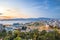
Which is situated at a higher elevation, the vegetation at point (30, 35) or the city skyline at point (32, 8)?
the city skyline at point (32, 8)

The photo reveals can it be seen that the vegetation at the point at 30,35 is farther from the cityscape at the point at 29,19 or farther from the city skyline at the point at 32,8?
the city skyline at the point at 32,8

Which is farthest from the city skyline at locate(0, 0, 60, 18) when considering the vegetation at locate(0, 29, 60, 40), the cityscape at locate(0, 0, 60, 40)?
the vegetation at locate(0, 29, 60, 40)

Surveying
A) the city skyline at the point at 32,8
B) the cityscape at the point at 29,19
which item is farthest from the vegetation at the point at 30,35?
the city skyline at the point at 32,8

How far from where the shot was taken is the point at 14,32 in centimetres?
154

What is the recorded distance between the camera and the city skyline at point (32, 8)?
1567 mm

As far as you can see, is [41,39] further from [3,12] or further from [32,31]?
[3,12]

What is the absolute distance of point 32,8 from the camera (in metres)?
1.58

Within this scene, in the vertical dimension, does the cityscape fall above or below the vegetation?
above

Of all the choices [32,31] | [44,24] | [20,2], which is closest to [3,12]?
[20,2]

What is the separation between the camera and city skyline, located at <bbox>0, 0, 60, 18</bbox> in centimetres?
157

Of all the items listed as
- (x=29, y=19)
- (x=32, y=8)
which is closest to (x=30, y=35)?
(x=29, y=19)

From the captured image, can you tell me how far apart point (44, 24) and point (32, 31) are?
0.17m

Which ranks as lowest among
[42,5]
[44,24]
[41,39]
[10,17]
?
[41,39]

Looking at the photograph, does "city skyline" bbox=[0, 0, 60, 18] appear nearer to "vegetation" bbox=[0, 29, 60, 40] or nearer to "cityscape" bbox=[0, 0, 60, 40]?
"cityscape" bbox=[0, 0, 60, 40]
